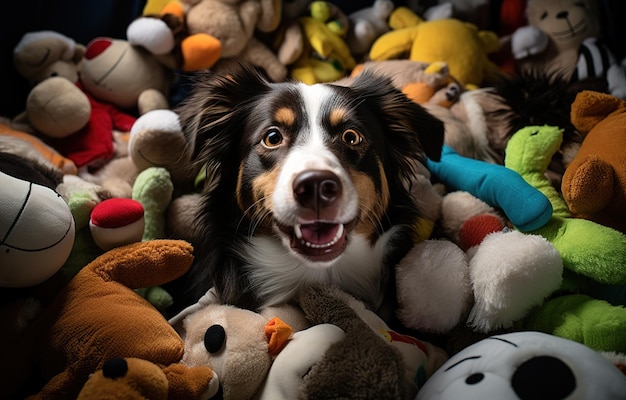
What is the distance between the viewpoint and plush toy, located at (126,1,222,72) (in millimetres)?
1917

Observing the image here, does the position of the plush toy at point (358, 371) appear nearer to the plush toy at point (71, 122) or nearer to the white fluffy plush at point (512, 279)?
the white fluffy plush at point (512, 279)

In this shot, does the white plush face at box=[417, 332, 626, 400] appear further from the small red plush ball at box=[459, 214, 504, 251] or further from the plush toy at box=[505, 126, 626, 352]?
the small red plush ball at box=[459, 214, 504, 251]

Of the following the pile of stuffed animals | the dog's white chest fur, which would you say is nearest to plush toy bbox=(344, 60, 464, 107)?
the pile of stuffed animals

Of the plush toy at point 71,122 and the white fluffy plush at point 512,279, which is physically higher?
the plush toy at point 71,122

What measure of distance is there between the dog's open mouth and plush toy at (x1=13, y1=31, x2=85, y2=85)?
1.19 m

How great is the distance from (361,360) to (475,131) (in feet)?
4.29

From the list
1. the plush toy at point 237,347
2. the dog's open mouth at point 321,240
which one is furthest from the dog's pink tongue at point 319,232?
the plush toy at point 237,347

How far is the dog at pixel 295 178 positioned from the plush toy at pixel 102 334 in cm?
28

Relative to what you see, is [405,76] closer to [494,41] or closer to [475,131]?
[475,131]

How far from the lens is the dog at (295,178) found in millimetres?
1274

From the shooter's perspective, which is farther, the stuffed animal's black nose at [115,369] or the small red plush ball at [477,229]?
the small red plush ball at [477,229]

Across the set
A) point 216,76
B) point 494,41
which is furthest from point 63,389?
point 494,41

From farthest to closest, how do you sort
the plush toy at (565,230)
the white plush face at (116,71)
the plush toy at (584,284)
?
the white plush face at (116,71) → the plush toy at (565,230) → the plush toy at (584,284)

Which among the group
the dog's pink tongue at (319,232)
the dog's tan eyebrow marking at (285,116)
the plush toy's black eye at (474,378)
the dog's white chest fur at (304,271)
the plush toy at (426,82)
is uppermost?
the dog's tan eyebrow marking at (285,116)
